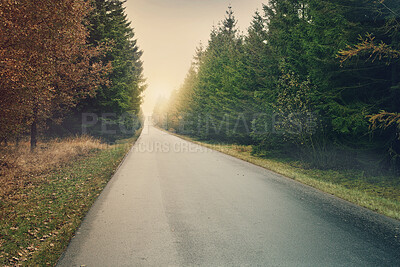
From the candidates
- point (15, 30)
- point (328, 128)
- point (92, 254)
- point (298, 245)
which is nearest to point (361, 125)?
point (328, 128)

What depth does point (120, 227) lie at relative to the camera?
512 cm

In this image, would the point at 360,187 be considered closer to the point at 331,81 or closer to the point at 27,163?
the point at 331,81

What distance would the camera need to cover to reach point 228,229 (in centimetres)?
502

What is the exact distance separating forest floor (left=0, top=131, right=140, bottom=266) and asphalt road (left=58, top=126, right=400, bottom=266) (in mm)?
394

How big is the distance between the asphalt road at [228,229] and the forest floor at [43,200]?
394 mm

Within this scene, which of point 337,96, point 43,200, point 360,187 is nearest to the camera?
point 43,200

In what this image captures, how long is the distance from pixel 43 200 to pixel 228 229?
5362 mm

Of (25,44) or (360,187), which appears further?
(360,187)

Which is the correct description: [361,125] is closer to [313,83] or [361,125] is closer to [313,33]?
[313,83]

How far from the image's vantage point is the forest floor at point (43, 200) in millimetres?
4328

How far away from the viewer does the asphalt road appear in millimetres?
3918

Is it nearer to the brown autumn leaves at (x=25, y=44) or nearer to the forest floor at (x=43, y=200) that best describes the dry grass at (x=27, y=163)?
the forest floor at (x=43, y=200)

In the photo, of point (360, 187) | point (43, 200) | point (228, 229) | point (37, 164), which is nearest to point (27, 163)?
point (37, 164)

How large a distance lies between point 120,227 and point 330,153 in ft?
37.4
